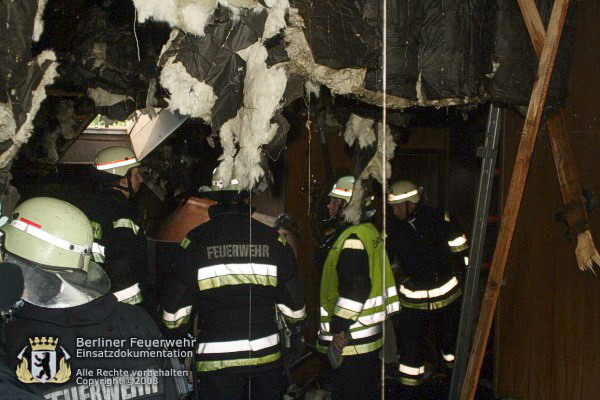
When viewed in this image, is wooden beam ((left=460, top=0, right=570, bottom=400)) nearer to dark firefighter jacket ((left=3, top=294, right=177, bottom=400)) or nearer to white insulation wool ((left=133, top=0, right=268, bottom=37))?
white insulation wool ((left=133, top=0, right=268, bottom=37))

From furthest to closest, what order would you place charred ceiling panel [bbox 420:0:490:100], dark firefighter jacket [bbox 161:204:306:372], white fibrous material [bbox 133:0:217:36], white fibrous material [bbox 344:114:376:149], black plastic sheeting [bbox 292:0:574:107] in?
1. white fibrous material [bbox 344:114:376:149]
2. dark firefighter jacket [bbox 161:204:306:372]
3. charred ceiling panel [bbox 420:0:490:100]
4. black plastic sheeting [bbox 292:0:574:107]
5. white fibrous material [bbox 133:0:217:36]

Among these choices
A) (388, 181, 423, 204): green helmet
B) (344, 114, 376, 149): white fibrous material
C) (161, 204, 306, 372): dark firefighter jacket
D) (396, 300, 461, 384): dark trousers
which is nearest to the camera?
(161, 204, 306, 372): dark firefighter jacket

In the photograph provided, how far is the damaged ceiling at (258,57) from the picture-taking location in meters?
2.45

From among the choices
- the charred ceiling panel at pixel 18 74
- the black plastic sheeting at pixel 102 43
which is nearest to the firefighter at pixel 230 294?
the black plastic sheeting at pixel 102 43

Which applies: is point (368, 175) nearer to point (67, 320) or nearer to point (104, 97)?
point (104, 97)

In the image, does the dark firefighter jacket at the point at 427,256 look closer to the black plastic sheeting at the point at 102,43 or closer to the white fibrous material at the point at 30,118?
the black plastic sheeting at the point at 102,43

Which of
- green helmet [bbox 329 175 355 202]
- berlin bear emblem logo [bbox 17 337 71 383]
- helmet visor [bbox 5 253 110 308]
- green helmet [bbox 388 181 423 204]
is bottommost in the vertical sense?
green helmet [bbox 388 181 423 204]

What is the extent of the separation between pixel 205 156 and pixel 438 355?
3825mm

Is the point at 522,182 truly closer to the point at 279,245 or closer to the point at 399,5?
the point at 399,5

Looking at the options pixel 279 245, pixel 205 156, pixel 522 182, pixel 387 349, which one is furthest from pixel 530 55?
pixel 205 156

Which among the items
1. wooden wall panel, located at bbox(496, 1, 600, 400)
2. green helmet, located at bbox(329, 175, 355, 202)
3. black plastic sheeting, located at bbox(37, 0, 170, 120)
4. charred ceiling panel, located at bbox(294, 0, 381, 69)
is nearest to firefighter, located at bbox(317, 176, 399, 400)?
green helmet, located at bbox(329, 175, 355, 202)

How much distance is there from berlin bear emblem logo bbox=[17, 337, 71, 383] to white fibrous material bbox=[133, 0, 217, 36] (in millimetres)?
1418

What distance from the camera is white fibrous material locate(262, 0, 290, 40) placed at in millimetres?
2824

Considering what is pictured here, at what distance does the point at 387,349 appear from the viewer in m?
5.49
